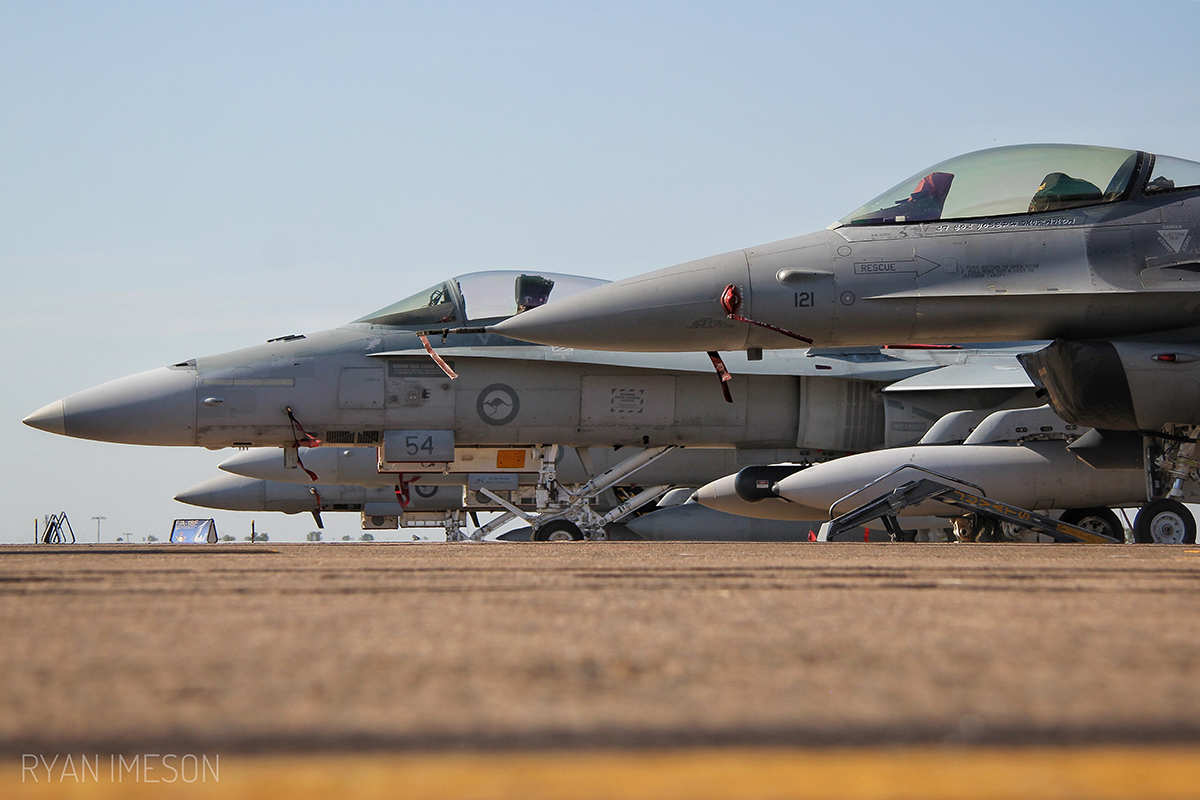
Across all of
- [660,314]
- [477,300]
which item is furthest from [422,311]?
[660,314]

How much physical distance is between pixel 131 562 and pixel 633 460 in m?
7.56

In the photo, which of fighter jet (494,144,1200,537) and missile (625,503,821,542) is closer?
fighter jet (494,144,1200,537)

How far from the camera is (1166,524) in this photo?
284 inches

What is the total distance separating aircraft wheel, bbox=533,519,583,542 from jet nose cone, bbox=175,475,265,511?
1248 cm

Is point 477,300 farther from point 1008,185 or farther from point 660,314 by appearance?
point 1008,185

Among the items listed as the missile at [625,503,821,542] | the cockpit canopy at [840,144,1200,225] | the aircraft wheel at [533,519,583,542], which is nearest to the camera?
the cockpit canopy at [840,144,1200,225]

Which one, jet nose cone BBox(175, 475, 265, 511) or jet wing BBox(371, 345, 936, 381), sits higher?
jet wing BBox(371, 345, 936, 381)

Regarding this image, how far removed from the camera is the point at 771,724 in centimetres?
118

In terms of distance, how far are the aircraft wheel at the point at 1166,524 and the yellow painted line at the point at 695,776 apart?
690 cm

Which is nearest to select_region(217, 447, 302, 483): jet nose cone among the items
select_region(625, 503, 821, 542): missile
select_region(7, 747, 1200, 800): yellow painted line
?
select_region(625, 503, 821, 542): missile

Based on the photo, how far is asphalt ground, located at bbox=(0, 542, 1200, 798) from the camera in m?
1.07

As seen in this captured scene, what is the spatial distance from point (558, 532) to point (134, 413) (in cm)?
425

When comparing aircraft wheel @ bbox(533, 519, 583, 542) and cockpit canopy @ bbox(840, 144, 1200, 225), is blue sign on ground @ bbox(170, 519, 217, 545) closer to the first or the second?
aircraft wheel @ bbox(533, 519, 583, 542)

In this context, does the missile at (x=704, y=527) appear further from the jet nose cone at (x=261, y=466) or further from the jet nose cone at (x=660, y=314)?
the jet nose cone at (x=660, y=314)
